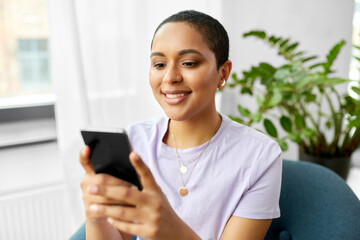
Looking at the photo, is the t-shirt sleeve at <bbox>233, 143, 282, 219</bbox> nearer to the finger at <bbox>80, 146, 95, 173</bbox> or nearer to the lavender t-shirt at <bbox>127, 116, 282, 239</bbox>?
the lavender t-shirt at <bbox>127, 116, 282, 239</bbox>

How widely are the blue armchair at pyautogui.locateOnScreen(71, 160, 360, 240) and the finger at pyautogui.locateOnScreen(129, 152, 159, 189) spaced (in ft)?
1.67

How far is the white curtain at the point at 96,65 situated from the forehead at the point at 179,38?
733mm

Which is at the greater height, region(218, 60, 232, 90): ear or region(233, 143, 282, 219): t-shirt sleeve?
region(218, 60, 232, 90): ear

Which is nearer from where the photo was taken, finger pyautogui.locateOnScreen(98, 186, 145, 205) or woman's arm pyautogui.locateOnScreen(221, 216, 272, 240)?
finger pyautogui.locateOnScreen(98, 186, 145, 205)

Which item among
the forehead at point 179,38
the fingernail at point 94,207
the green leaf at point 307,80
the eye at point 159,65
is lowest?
the fingernail at point 94,207

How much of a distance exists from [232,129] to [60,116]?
84 cm

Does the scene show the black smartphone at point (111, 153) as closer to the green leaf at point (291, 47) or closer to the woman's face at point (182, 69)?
the woman's face at point (182, 69)

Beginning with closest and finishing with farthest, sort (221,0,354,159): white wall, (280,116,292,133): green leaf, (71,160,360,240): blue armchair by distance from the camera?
(71,160,360,240): blue armchair, (280,116,292,133): green leaf, (221,0,354,159): white wall

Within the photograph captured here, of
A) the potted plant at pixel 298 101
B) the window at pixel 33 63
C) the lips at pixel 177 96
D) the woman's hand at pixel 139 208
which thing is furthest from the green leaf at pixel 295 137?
the window at pixel 33 63

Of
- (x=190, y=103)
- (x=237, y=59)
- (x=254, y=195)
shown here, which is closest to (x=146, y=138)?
(x=190, y=103)

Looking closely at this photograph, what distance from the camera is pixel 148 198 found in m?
0.53

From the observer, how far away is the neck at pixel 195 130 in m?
0.84

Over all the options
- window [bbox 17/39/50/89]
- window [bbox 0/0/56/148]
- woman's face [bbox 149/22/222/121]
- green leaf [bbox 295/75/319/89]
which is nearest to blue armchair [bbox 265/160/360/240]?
green leaf [bbox 295/75/319/89]

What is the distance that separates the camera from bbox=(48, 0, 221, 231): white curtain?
1.34m
